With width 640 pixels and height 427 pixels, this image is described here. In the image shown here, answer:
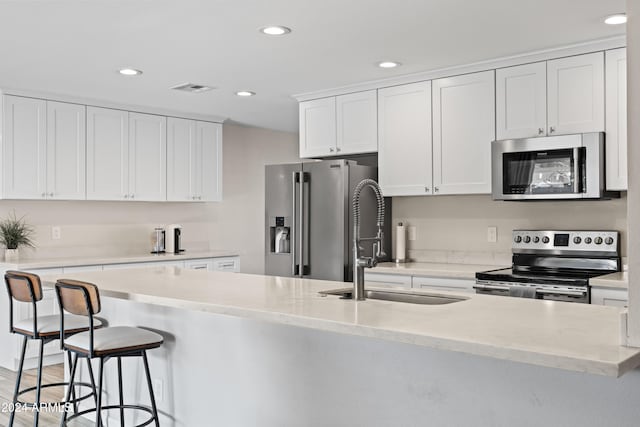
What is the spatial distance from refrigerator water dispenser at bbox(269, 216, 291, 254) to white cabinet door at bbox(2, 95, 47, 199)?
1958 mm

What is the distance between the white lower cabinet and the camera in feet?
11.1

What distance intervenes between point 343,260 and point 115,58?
2123 millimetres

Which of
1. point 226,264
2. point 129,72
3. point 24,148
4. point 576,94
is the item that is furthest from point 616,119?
point 24,148

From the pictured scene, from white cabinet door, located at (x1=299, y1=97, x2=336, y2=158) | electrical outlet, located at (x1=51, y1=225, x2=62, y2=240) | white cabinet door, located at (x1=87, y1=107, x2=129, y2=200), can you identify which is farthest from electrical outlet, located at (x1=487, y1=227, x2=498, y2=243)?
electrical outlet, located at (x1=51, y1=225, x2=62, y2=240)

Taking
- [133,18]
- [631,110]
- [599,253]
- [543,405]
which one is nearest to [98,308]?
[133,18]

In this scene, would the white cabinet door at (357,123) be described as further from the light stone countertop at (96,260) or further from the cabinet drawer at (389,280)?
the light stone countertop at (96,260)

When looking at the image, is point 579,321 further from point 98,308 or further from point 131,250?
point 131,250

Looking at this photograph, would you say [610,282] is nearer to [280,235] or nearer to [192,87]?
[280,235]

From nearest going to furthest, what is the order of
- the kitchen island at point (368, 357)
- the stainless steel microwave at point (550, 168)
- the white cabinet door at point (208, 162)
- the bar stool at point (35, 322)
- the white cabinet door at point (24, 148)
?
the kitchen island at point (368, 357), the bar stool at point (35, 322), the stainless steel microwave at point (550, 168), the white cabinet door at point (24, 148), the white cabinet door at point (208, 162)

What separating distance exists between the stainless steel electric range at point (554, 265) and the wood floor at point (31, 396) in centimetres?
266

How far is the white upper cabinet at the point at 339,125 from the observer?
188 inches

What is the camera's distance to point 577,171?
3729 mm

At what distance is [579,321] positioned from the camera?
1913mm

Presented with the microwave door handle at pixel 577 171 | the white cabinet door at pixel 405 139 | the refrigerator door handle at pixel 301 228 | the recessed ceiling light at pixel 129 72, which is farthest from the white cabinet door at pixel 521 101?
the recessed ceiling light at pixel 129 72
